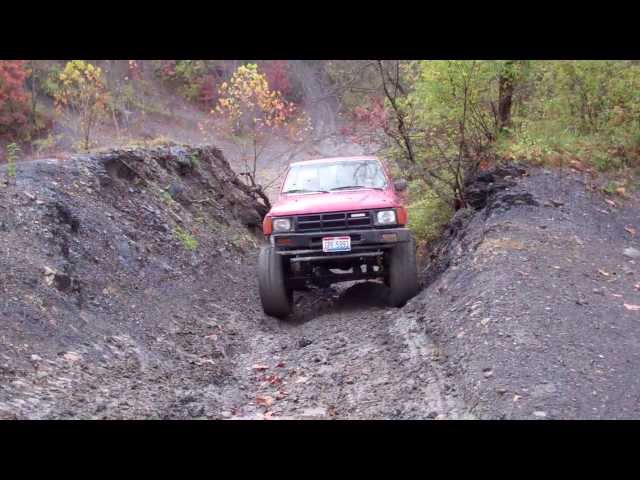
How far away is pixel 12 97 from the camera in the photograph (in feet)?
89.4

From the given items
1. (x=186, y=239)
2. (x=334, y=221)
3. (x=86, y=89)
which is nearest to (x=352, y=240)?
(x=334, y=221)

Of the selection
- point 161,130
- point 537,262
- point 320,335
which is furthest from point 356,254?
point 161,130

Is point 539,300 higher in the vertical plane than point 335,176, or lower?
lower

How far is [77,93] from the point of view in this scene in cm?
1888

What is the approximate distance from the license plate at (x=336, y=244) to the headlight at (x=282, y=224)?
0.53 metres

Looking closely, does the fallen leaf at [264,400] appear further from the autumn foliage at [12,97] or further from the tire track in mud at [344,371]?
the autumn foliage at [12,97]

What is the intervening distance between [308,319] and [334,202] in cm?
182

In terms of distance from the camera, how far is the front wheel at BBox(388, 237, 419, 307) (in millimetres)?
9281

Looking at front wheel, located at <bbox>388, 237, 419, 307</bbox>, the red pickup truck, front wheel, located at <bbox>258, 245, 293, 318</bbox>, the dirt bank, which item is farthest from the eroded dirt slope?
the dirt bank

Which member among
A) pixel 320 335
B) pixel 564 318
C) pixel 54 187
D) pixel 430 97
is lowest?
pixel 320 335

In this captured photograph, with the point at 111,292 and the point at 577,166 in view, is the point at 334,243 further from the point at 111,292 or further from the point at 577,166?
the point at 577,166

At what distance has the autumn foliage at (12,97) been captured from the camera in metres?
25.1
